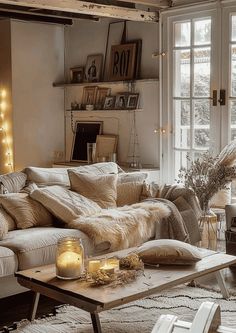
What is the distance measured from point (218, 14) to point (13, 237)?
9.98 ft

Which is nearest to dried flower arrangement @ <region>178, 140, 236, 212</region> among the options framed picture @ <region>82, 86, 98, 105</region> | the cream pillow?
the cream pillow

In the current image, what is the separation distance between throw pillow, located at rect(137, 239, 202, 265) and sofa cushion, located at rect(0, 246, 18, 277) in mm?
799

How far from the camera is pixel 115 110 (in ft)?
21.0

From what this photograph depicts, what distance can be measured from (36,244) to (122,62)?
3234mm

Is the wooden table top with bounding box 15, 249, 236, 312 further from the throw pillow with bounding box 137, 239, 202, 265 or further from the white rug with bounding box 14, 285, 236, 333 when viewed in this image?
the white rug with bounding box 14, 285, 236, 333

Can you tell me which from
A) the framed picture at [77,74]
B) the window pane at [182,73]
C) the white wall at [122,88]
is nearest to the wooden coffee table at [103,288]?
the window pane at [182,73]

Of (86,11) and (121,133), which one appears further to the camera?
(121,133)

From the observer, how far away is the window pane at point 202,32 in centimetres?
547

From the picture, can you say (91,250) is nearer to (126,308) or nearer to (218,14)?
(126,308)

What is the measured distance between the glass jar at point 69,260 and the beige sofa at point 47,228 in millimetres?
573

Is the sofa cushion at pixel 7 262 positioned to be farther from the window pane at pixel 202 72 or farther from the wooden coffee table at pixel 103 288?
the window pane at pixel 202 72

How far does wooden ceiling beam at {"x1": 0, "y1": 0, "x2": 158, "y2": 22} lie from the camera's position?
509 cm

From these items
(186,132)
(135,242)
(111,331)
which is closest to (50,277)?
(111,331)

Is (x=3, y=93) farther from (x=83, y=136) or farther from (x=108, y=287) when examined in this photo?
(x=108, y=287)
